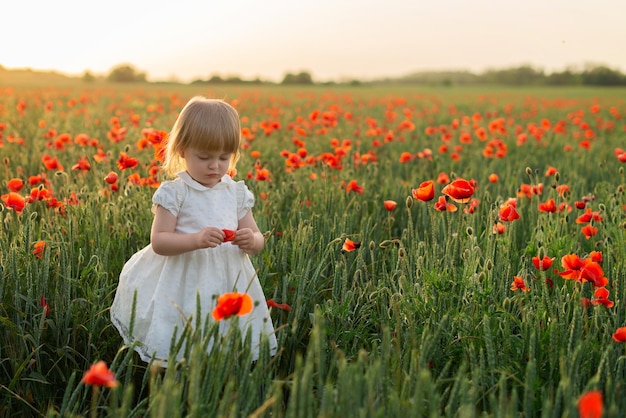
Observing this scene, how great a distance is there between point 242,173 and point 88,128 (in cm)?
343

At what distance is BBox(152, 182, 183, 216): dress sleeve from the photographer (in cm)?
219

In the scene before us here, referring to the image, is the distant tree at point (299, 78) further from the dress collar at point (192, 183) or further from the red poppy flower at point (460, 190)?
the dress collar at point (192, 183)

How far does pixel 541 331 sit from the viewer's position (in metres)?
2.09

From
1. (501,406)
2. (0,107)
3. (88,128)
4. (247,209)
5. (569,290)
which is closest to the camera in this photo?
(501,406)

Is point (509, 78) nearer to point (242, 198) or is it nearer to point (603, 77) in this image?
point (603, 77)

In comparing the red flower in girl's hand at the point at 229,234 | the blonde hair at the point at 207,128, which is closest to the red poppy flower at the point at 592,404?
the red flower in girl's hand at the point at 229,234

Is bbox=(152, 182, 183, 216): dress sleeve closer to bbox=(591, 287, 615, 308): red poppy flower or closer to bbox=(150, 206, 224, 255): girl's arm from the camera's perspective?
bbox=(150, 206, 224, 255): girl's arm

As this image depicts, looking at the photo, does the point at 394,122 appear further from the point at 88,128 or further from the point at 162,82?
the point at 162,82

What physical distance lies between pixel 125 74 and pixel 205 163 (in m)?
39.2

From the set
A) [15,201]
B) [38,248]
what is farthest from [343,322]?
[15,201]

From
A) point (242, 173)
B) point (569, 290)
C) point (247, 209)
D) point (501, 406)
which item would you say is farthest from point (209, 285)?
point (242, 173)

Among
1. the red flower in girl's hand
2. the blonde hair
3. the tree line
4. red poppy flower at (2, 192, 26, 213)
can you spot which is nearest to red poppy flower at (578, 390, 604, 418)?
the red flower in girl's hand

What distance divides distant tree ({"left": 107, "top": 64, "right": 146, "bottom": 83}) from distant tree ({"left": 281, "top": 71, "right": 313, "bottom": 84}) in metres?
8.19

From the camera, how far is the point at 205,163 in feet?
7.23
